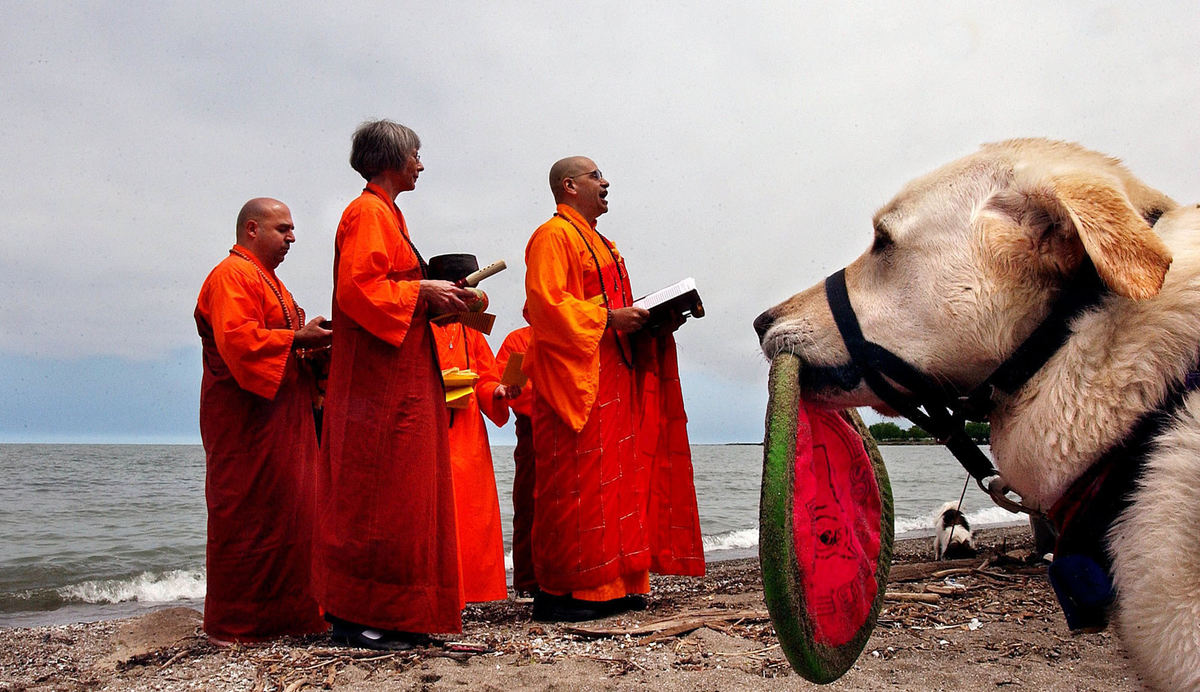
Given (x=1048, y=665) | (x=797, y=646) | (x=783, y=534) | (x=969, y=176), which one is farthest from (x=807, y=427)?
(x=1048, y=665)

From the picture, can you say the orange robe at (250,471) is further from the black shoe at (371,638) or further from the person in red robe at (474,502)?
the person in red robe at (474,502)

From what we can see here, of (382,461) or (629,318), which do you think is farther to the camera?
(629,318)

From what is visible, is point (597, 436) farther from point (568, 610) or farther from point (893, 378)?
point (893, 378)

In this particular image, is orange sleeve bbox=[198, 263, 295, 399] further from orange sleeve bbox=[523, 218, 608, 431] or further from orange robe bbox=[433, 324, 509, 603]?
orange sleeve bbox=[523, 218, 608, 431]

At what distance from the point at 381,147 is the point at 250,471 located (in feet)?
6.41

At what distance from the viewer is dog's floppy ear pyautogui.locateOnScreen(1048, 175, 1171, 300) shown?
4.14 feet

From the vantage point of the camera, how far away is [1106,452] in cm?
139

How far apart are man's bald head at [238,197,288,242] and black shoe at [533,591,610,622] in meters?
2.93

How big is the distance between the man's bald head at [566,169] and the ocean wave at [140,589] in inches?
216

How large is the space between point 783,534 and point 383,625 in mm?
2789

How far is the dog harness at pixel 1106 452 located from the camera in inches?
53.6

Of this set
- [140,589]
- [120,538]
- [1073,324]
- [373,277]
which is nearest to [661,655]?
[373,277]

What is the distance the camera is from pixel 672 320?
490 cm

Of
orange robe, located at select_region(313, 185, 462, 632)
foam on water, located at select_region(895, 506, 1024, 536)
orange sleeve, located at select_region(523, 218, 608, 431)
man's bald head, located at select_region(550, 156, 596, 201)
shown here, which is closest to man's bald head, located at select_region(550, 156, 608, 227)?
man's bald head, located at select_region(550, 156, 596, 201)
